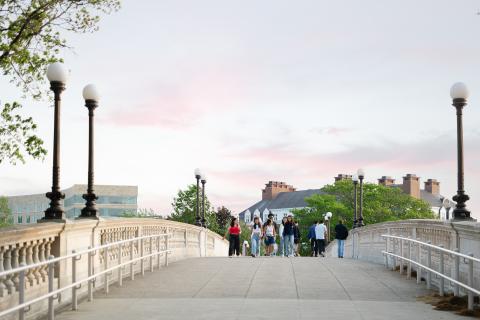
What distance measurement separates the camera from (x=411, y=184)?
446 ft

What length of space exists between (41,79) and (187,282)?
12.8 m

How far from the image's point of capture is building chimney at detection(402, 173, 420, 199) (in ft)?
444

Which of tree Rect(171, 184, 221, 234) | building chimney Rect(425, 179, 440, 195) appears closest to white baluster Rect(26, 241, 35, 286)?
tree Rect(171, 184, 221, 234)

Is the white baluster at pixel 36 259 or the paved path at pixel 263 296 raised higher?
the white baluster at pixel 36 259

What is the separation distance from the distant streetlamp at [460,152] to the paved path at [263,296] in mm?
1824

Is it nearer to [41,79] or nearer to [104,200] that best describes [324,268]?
[41,79]

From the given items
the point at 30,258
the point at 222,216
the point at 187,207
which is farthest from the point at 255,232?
the point at 222,216

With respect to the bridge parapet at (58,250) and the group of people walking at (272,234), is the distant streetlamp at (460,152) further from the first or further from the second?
the group of people walking at (272,234)

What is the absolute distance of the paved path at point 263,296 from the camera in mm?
12055

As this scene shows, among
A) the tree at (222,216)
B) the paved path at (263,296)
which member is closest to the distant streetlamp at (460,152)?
the paved path at (263,296)

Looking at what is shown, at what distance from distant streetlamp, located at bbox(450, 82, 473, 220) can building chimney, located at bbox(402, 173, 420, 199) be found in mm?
118621

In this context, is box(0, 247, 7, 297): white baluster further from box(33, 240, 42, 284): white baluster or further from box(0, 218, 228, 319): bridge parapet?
→ box(33, 240, 42, 284): white baluster

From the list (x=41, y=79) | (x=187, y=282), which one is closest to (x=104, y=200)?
(x=41, y=79)

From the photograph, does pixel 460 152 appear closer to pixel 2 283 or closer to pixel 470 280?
pixel 470 280
